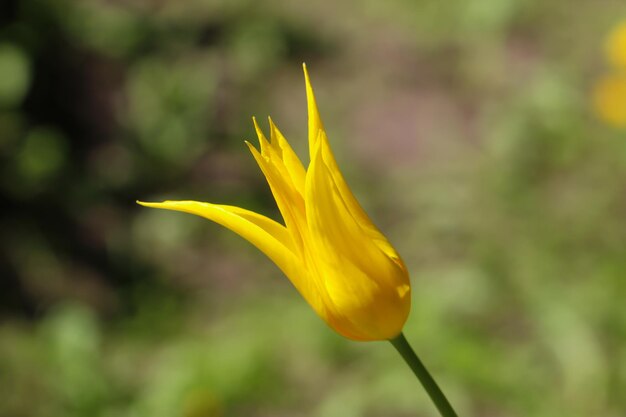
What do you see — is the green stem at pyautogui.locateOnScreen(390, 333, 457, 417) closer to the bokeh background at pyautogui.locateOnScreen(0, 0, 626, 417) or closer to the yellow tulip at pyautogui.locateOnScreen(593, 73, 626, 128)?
the bokeh background at pyautogui.locateOnScreen(0, 0, 626, 417)

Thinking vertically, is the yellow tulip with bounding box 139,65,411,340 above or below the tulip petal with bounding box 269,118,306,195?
below

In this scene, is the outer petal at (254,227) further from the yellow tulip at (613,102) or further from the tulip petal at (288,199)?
the yellow tulip at (613,102)

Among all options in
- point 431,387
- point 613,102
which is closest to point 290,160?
point 431,387

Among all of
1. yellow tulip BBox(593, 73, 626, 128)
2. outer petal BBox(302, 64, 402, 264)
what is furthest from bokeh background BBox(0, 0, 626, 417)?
outer petal BBox(302, 64, 402, 264)

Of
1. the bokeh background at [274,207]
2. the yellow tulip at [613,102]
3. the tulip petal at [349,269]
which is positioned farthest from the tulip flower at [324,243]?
the yellow tulip at [613,102]

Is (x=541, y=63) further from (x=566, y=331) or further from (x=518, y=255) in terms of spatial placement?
(x=566, y=331)

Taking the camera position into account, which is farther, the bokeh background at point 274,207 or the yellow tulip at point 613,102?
the yellow tulip at point 613,102

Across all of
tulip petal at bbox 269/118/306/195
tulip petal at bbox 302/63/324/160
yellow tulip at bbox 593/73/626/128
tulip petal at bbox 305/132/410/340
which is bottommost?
yellow tulip at bbox 593/73/626/128
